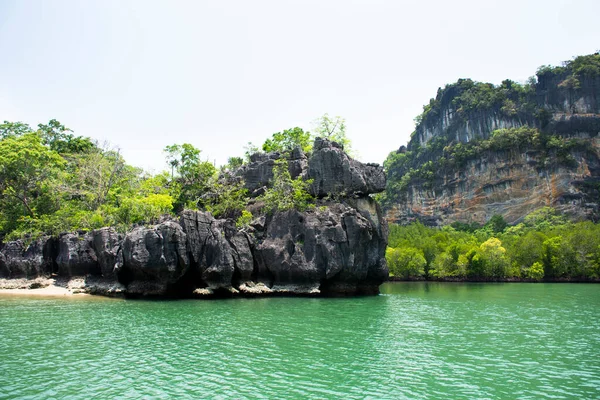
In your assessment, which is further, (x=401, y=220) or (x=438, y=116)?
(x=438, y=116)

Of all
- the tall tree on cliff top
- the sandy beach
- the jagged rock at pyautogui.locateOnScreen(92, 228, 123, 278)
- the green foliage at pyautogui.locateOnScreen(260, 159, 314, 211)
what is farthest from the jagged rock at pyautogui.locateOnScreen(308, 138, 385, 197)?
the tall tree on cliff top

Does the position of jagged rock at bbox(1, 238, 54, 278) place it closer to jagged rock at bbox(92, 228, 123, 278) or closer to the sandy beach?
the sandy beach

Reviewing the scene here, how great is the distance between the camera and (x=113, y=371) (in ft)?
39.2

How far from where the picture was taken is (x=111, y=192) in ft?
128

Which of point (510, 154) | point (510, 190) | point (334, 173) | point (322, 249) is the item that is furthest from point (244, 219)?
point (510, 154)

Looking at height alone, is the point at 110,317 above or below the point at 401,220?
below

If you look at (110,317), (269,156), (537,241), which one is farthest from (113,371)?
(537,241)

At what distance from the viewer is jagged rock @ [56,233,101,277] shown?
103ft

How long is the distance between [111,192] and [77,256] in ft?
30.0

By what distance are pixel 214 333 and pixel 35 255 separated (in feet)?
75.2

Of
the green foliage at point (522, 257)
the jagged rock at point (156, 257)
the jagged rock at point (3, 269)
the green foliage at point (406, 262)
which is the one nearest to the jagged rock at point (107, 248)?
the jagged rock at point (156, 257)

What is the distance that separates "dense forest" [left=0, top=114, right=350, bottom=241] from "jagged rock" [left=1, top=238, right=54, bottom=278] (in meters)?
0.97

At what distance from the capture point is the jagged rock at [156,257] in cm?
2800

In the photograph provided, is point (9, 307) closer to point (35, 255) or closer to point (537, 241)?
point (35, 255)
